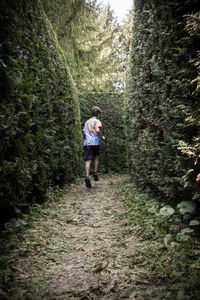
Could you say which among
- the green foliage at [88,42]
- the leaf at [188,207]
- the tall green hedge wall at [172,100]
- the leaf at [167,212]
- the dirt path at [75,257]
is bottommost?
the dirt path at [75,257]

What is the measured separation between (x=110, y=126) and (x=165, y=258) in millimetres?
7351

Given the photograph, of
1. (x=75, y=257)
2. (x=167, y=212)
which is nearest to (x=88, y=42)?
(x=167, y=212)

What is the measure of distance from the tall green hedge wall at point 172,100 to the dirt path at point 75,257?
0.95m

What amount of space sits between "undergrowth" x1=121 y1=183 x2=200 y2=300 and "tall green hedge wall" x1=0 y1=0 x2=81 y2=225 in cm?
158

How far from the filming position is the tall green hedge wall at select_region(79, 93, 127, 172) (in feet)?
29.0

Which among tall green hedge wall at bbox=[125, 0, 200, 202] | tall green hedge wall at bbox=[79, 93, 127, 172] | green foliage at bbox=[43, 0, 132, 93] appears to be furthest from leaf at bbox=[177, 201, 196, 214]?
green foliage at bbox=[43, 0, 132, 93]

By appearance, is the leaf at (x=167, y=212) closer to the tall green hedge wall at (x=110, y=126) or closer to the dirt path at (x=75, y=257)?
the dirt path at (x=75, y=257)

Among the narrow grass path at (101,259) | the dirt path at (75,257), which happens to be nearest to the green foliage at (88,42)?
the dirt path at (75,257)

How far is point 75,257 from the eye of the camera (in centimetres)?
225

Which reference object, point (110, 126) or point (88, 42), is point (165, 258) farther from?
point (88, 42)

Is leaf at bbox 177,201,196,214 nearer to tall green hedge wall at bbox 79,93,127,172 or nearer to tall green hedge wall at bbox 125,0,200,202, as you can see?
tall green hedge wall at bbox 125,0,200,202

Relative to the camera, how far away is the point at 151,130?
375 centimetres

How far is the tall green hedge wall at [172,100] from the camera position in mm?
2354

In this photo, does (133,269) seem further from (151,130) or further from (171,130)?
(151,130)
